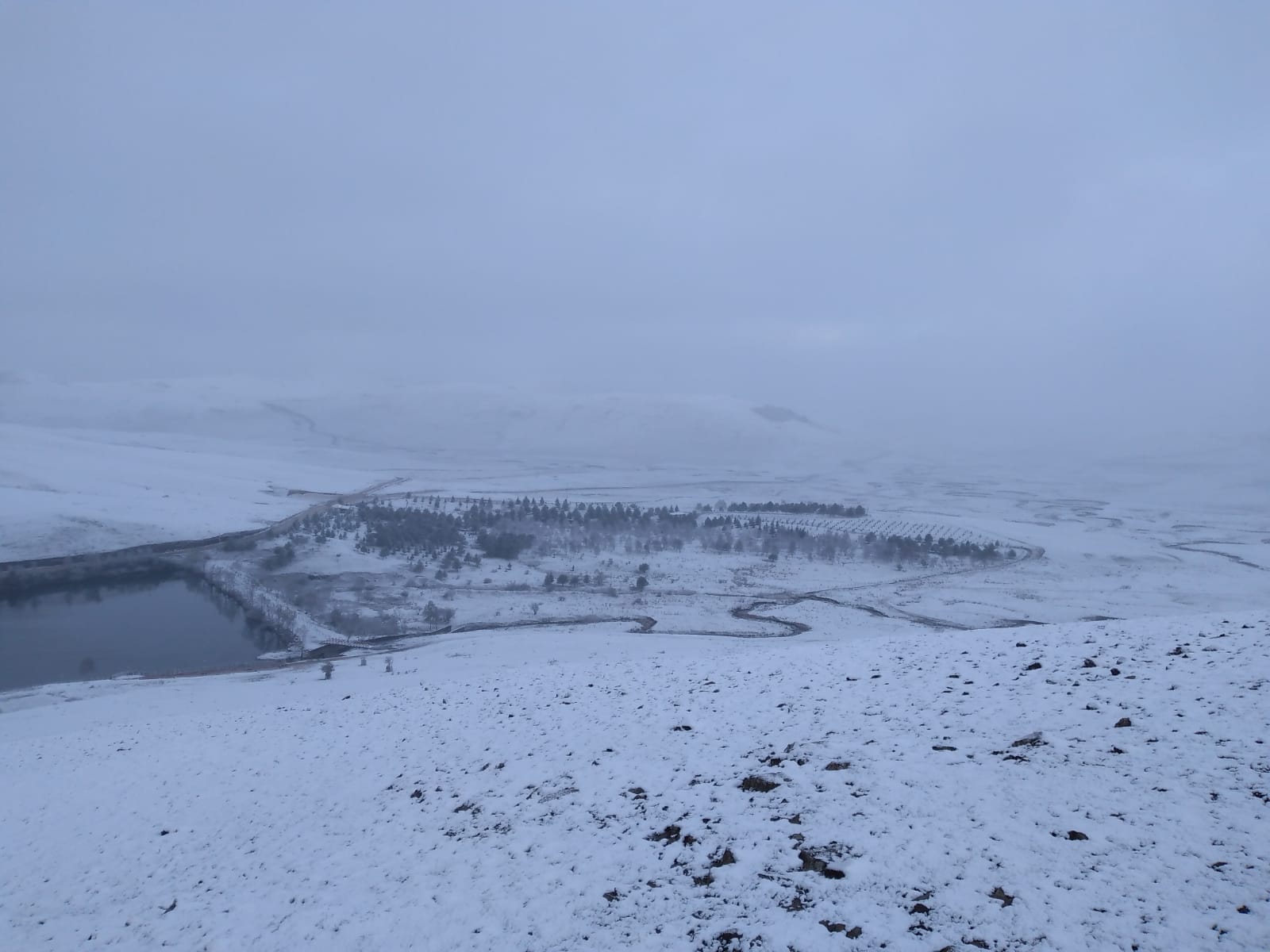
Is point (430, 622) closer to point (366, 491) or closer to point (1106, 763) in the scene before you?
point (1106, 763)

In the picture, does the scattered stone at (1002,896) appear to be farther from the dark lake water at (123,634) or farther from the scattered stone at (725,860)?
the dark lake water at (123,634)

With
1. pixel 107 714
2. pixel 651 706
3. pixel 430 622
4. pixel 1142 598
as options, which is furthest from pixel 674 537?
pixel 651 706

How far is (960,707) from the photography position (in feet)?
32.1

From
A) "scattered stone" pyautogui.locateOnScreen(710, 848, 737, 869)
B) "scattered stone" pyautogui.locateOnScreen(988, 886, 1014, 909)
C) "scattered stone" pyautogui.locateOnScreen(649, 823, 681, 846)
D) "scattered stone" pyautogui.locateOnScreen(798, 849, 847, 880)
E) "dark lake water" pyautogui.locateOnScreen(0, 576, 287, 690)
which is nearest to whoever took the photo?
"scattered stone" pyautogui.locateOnScreen(988, 886, 1014, 909)

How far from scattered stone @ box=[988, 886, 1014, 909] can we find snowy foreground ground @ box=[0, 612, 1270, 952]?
7 centimetres

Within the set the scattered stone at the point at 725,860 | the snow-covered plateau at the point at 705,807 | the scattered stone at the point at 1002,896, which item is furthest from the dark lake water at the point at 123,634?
the scattered stone at the point at 1002,896

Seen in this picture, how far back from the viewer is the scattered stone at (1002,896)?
577cm

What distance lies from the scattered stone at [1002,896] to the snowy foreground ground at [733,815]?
0.24 ft

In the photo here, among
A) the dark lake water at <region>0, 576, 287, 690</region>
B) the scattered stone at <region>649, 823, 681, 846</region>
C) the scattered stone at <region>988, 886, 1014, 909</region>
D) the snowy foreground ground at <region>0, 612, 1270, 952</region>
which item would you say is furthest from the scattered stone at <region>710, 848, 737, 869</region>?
the dark lake water at <region>0, 576, 287, 690</region>

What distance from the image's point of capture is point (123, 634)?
41.0 metres

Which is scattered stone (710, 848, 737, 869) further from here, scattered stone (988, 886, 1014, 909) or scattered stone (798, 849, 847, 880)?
scattered stone (988, 886, 1014, 909)

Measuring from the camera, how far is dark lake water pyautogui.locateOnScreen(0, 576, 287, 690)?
34.8 meters

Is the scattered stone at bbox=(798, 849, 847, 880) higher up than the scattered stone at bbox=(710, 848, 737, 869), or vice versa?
the scattered stone at bbox=(798, 849, 847, 880)

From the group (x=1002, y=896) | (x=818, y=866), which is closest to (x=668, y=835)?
(x=818, y=866)
